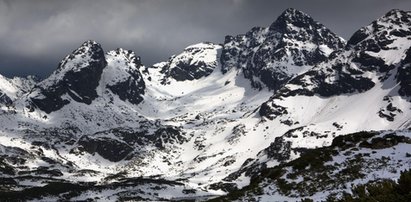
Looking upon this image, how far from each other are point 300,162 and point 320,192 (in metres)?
19.6

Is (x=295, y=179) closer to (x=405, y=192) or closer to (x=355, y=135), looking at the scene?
(x=355, y=135)

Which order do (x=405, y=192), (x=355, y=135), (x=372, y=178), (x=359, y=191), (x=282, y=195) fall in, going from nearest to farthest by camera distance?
(x=405, y=192)
(x=359, y=191)
(x=372, y=178)
(x=282, y=195)
(x=355, y=135)

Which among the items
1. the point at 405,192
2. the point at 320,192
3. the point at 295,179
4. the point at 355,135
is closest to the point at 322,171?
the point at 295,179

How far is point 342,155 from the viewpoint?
59531 millimetres

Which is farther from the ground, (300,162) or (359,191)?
(300,162)

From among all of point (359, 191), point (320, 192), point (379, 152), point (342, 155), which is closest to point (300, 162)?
point (342, 155)

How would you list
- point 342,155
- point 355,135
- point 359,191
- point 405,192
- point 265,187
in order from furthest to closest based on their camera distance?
point 355,135 < point 342,155 < point 265,187 < point 359,191 < point 405,192

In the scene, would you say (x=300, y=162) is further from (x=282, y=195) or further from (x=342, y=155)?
(x=282, y=195)

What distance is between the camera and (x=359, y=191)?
89.4 feet

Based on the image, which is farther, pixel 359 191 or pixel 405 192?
pixel 359 191

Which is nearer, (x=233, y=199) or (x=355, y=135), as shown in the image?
(x=233, y=199)

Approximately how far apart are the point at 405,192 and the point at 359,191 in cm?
309

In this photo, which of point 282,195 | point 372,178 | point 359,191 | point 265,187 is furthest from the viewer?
point 265,187

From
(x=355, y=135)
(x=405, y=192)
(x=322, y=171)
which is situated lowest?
(x=405, y=192)
